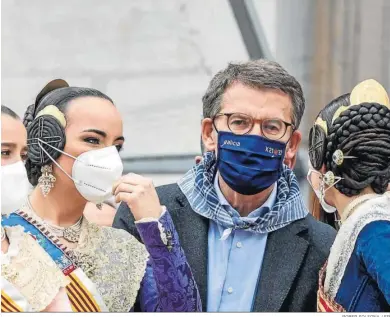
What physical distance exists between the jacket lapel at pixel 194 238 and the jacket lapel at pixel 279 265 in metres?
0.15

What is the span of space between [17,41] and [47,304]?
1024 mm

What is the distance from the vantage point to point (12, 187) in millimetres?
1632

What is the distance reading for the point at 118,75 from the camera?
96.2 inches

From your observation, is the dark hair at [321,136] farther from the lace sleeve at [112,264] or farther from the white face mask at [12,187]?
the white face mask at [12,187]

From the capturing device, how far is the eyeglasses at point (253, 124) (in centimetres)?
196

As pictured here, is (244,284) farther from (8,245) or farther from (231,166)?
(8,245)

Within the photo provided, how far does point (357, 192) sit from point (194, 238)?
438 mm

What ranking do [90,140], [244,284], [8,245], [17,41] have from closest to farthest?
[8,245]
[90,140]
[244,284]
[17,41]

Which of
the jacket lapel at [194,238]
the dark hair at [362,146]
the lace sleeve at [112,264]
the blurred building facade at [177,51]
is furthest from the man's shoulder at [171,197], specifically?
the dark hair at [362,146]

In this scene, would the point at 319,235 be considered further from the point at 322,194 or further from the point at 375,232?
the point at 375,232

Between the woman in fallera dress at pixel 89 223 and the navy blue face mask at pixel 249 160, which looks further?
the navy blue face mask at pixel 249 160

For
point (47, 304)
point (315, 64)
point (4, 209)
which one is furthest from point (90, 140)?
point (315, 64)

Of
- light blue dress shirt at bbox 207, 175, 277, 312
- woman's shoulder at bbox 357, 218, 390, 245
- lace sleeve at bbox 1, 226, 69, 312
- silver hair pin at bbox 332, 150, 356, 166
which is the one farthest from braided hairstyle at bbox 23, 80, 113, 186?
woman's shoulder at bbox 357, 218, 390, 245

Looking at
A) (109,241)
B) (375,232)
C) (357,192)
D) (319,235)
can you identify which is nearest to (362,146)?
(357,192)
